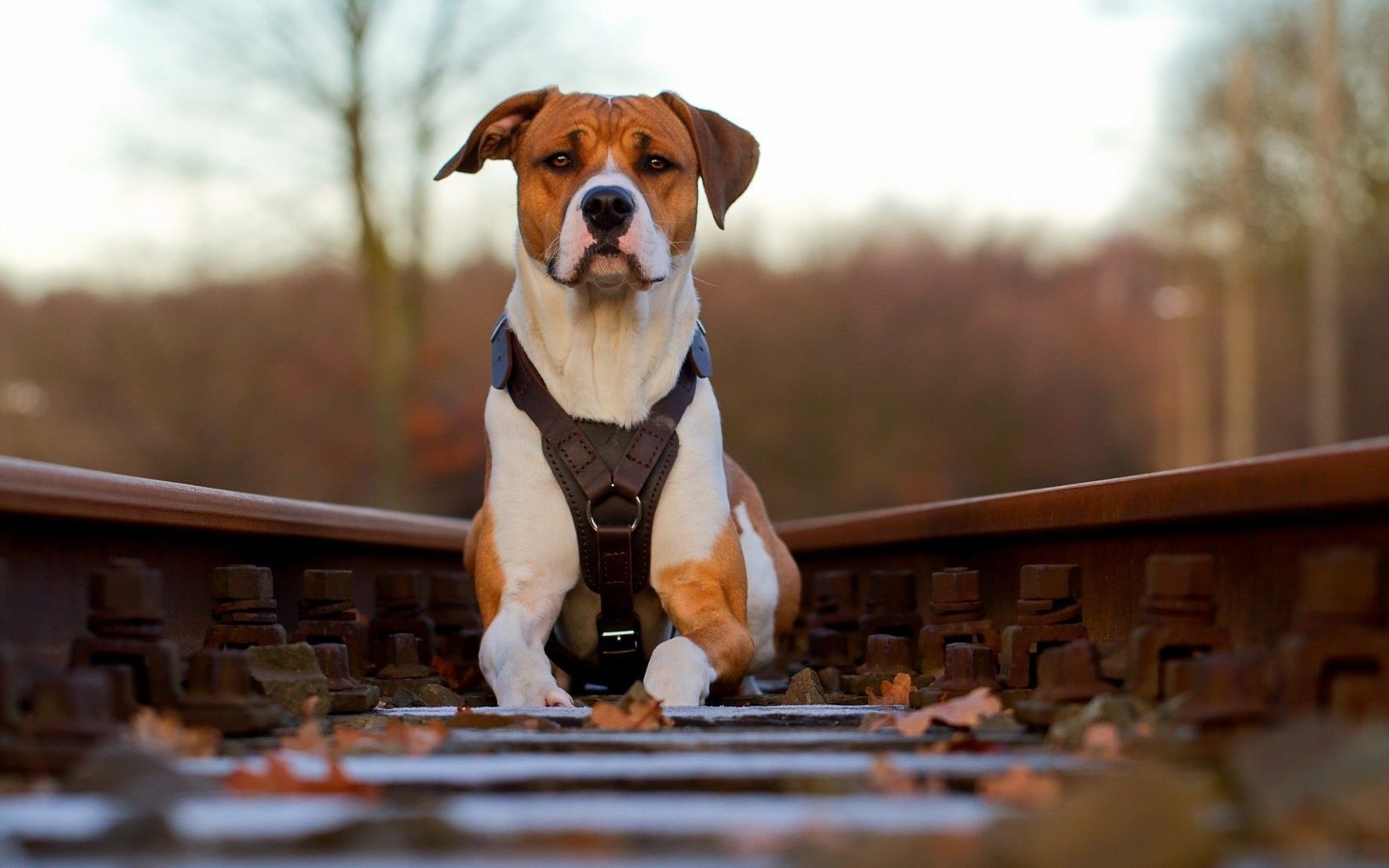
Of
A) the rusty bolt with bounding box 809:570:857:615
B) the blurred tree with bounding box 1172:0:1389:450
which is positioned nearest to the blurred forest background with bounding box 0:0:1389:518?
the blurred tree with bounding box 1172:0:1389:450

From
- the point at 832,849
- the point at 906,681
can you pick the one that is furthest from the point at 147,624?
the point at 906,681

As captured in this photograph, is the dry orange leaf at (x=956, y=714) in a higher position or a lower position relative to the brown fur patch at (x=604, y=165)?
lower

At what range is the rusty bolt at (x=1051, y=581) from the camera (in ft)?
11.6

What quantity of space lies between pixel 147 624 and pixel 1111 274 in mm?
32796

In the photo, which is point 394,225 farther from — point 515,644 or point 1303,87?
point 1303,87

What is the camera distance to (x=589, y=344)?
462cm

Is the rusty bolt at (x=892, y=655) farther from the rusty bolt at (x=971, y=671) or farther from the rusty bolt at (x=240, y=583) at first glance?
the rusty bolt at (x=240, y=583)

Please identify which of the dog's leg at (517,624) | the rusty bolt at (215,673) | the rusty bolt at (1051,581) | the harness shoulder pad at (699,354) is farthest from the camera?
the harness shoulder pad at (699,354)

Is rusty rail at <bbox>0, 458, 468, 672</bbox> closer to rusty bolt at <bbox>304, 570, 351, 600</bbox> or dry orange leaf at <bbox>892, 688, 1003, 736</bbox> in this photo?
rusty bolt at <bbox>304, 570, 351, 600</bbox>

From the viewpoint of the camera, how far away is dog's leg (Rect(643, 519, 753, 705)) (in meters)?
4.11

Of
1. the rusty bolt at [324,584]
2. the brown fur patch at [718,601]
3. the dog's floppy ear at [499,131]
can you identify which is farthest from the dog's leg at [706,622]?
the dog's floppy ear at [499,131]

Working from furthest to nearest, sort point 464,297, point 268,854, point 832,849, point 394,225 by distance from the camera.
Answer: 1. point 464,297
2. point 394,225
3. point 268,854
4. point 832,849

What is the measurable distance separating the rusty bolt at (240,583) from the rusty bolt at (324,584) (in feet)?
1.48

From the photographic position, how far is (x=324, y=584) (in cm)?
429
